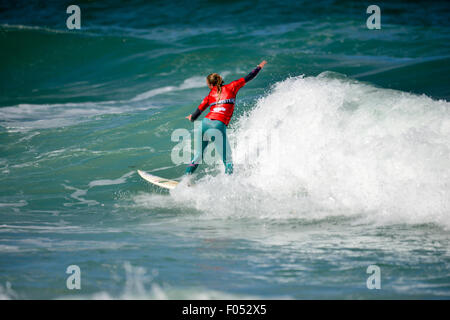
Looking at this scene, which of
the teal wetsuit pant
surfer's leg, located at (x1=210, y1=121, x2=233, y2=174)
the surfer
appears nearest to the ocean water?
surfer's leg, located at (x1=210, y1=121, x2=233, y2=174)

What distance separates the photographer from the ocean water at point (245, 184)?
470cm

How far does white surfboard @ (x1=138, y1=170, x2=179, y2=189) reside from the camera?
27.8 ft

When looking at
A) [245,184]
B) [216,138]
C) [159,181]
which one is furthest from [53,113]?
[245,184]

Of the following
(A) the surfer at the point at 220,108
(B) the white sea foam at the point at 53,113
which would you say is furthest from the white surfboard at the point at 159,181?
(B) the white sea foam at the point at 53,113

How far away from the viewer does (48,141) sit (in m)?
12.0

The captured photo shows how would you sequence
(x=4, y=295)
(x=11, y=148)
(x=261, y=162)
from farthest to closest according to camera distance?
1. (x=11, y=148)
2. (x=261, y=162)
3. (x=4, y=295)

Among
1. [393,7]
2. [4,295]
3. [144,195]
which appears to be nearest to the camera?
[4,295]

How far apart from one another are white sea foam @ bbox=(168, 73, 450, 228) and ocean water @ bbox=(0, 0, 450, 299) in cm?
2

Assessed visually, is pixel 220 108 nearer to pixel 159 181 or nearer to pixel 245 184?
pixel 245 184

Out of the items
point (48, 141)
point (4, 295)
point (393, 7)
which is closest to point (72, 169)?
point (48, 141)

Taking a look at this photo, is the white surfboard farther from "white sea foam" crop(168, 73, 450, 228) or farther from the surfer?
the surfer

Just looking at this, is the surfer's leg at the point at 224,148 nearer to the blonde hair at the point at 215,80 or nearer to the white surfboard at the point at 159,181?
the blonde hair at the point at 215,80

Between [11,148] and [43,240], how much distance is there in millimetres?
6306
